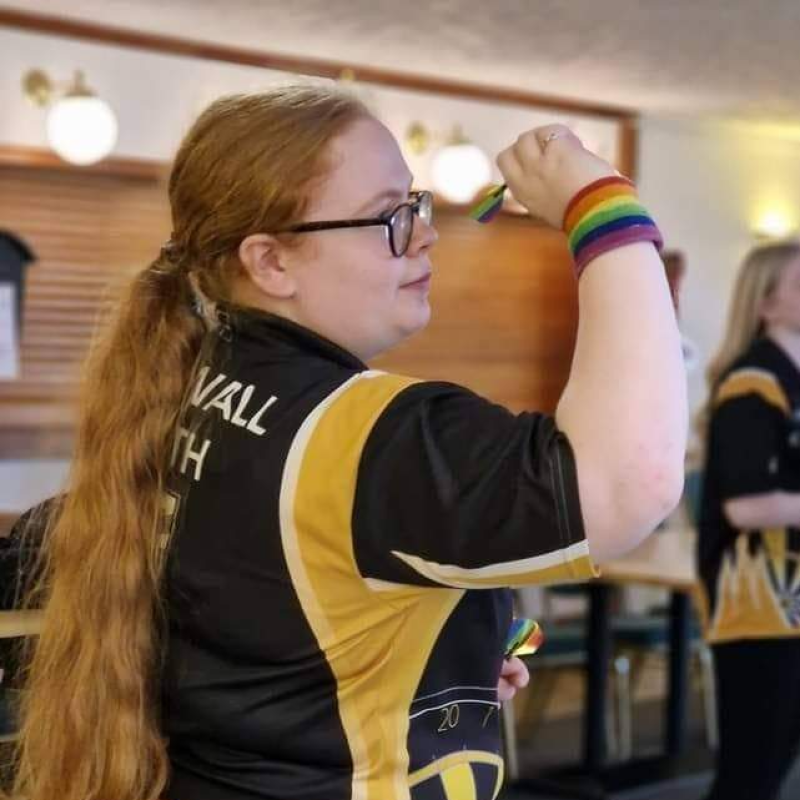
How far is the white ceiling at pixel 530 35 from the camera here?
4.21 metres

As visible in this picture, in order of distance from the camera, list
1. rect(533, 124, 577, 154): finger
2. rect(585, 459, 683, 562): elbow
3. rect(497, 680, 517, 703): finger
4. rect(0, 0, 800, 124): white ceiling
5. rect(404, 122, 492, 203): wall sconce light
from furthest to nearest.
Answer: rect(404, 122, 492, 203): wall sconce light
rect(0, 0, 800, 124): white ceiling
rect(497, 680, 517, 703): finger
rect(533, 124, 577, 154): finger
rect(585, 459, 683, 562): elbow

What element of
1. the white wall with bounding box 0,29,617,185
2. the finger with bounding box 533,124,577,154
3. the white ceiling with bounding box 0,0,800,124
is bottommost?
the finger with bounding box 533,124,577,154

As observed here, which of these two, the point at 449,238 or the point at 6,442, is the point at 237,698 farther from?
the point at 449,238

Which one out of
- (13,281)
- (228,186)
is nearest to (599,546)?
(228,186)

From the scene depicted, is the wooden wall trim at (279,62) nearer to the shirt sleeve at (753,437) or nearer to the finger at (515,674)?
the shirt sleeve at (753,437)

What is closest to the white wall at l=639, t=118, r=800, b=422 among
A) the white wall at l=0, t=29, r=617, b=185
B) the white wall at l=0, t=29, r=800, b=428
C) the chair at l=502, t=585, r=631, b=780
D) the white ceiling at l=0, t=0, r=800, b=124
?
the white wall at l=0, t=29, r=800, b=428

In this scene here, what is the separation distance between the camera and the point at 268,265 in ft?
3.21

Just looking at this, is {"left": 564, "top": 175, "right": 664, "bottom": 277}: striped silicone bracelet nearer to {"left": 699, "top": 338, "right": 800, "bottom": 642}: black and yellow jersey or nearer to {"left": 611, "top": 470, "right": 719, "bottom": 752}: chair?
{"left": 699, "top": 338, "right": 800, "bottom": 642}: black and yellow jersey

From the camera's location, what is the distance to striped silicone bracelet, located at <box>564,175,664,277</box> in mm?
845

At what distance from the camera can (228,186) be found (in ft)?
3.22

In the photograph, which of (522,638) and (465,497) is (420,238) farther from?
(522,638)

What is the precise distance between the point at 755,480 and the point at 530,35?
2.46 meters

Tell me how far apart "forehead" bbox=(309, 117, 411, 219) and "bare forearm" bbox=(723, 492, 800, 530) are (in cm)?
180

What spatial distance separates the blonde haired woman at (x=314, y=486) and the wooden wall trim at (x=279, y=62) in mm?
2993
